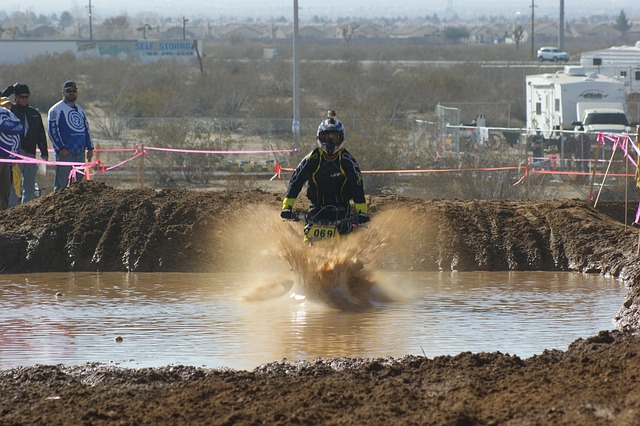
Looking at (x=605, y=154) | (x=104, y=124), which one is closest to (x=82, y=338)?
(x=605, y=154)

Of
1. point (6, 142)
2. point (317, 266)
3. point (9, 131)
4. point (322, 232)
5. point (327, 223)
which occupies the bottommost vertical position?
point (317, 266)

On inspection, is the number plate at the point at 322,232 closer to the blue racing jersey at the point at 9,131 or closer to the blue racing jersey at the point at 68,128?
the blue racing jersey at the point at 68,128

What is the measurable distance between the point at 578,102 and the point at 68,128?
24580 mm

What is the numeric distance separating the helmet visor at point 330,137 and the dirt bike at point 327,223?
767 millimetres

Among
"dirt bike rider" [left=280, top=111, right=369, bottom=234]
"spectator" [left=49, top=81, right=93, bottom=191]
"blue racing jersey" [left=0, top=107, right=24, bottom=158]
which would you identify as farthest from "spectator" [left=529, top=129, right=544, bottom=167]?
"dirt bike rider" [left=280, top=111, right=369, bottom=234]

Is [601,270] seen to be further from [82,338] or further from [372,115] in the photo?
[372,115]

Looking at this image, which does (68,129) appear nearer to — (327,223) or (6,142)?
(6,142)

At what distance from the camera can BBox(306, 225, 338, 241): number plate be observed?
12.0m

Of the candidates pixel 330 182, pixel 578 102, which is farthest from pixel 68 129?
pixel 578 102

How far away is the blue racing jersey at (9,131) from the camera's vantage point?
55.5ft

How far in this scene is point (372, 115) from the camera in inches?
1358

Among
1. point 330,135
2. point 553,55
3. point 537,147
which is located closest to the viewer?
point 330,135

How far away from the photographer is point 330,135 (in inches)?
461

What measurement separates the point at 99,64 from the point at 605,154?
50.7 metres
